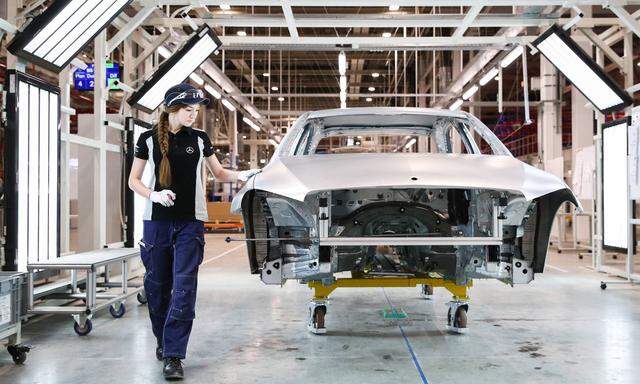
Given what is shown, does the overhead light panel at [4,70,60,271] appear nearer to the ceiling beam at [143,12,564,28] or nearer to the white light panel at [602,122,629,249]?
the ceiling beam at [143,12,564,28]

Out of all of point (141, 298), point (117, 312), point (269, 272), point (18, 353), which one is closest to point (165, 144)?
point (269, 272)

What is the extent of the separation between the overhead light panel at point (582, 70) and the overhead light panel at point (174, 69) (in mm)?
3619

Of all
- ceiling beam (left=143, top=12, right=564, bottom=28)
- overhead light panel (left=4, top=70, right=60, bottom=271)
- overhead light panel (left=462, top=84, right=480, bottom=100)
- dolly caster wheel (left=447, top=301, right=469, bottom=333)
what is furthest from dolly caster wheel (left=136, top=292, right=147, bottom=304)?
overhead light panel (left=462, top=84, right=480, bottom=100)

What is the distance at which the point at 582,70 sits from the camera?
19.8 ft

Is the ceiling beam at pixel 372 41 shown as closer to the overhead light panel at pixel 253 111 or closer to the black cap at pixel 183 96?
the black cap at pixel 183 96

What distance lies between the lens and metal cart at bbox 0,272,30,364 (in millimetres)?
2935

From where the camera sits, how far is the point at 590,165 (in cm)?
812

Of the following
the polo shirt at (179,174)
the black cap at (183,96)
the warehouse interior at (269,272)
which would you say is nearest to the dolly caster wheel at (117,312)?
the warehouse interior at (269,272)

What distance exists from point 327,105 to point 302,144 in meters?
19.1

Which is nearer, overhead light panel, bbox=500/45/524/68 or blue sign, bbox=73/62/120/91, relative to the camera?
blue sign, bbox=73/62/120/91

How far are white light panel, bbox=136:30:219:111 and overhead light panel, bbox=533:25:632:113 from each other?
142 inches

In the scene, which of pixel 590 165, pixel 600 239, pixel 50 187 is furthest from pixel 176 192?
pixel 590 165

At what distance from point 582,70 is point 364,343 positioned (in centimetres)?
426

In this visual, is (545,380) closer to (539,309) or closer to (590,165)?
(539,309)
